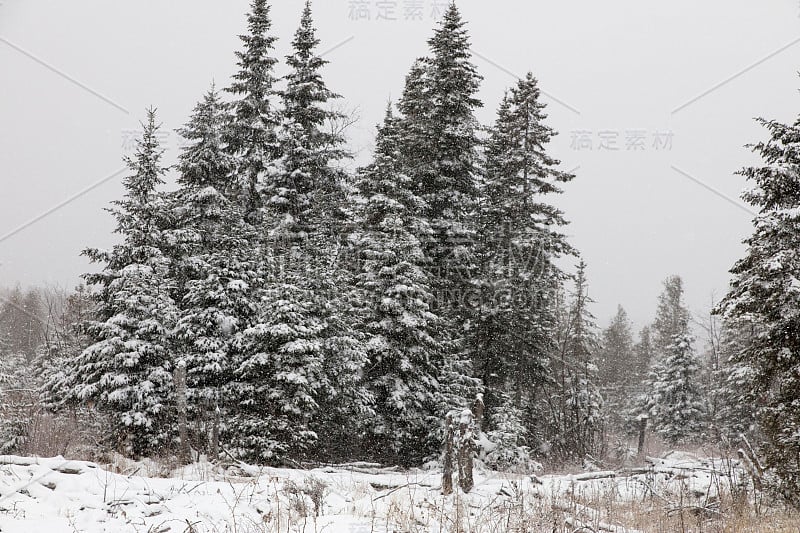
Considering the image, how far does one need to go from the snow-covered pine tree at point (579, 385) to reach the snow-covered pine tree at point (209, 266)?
52.1ft

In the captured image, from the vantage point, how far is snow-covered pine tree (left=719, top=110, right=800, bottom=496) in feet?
29.7

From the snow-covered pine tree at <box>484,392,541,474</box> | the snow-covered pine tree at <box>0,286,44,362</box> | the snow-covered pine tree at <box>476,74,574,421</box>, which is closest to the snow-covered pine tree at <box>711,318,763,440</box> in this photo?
the snow-covered pine tree at <box>476,74,574,421</box>

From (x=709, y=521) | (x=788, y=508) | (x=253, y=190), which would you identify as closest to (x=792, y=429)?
(x=788, y=508)

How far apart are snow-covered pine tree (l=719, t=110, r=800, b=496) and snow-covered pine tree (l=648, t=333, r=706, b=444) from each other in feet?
93.7

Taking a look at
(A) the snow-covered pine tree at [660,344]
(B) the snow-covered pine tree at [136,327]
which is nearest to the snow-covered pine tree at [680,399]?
(A) the snow-covered pine tree at [660,344]

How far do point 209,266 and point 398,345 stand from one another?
6.32m

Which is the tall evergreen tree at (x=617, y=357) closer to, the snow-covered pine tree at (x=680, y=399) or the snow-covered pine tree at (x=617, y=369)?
the snow-covered pine tree at (x=617, y=369)

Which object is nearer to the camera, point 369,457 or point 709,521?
point 709,521

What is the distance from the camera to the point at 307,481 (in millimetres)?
7914

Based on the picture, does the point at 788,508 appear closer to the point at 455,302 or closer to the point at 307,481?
the point at 307,481

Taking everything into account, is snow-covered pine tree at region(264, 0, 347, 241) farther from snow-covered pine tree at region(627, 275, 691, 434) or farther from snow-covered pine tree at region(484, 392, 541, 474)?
snow-covered pine tree at region(627, 275, 691, 434)

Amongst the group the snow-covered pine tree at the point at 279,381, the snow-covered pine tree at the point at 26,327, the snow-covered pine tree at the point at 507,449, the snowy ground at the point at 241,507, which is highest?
the snow-covered pine tree at the point at 26,327

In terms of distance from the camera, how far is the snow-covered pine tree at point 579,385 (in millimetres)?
25641

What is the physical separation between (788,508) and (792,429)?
1.41 m
